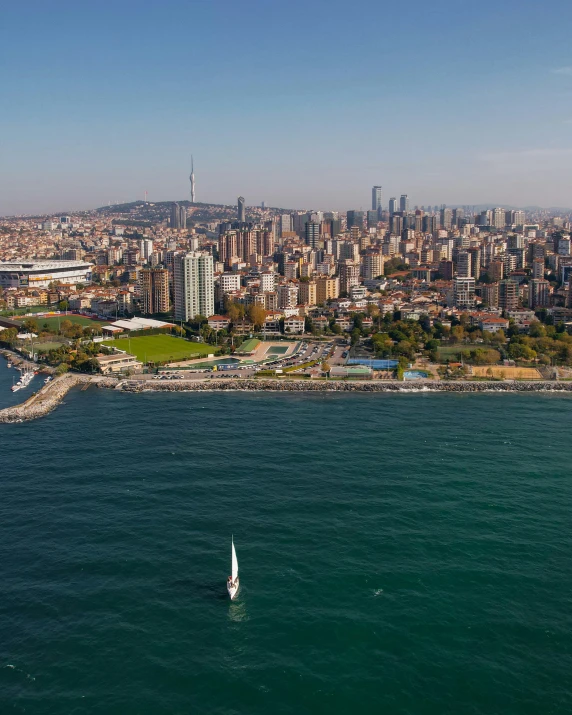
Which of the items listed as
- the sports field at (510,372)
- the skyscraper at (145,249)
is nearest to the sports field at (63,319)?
the sports field at (510,372)

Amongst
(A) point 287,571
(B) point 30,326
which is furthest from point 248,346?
(A) point 287,571

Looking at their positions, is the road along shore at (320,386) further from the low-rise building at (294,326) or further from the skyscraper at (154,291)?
the skyscraper at (154,291)

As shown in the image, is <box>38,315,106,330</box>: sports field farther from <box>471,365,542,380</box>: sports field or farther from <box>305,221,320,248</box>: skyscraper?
<box>305,221,320,248</box>: skyscraper

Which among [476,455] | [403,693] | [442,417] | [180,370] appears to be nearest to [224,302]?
[180,370]

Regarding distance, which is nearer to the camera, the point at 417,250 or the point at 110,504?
the point at 110,504

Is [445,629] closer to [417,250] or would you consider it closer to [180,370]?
[180,370]

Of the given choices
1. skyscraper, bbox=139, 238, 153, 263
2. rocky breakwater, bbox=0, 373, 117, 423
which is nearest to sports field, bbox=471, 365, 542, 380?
rocky breakwater, bbox=0, 373, 117, 423
